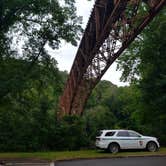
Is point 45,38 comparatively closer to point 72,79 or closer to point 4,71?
point 4,71

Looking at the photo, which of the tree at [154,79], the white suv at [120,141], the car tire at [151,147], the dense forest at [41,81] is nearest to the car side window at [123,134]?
the white suv at [120,141]

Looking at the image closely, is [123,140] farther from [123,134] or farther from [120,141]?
[123,134]

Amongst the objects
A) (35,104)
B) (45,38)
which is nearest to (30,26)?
(45,38)

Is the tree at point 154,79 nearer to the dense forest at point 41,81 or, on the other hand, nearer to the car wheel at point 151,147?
the dense forest at point 41,81

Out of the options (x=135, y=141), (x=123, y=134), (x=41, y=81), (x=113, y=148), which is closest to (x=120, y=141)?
(x=123, y=134)

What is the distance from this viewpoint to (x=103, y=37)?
28203 mm

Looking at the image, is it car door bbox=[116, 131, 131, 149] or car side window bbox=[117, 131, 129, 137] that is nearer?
car door bbox=[116, 131, 131, 149]

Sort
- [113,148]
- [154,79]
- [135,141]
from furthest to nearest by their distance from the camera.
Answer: [154,79] < [135,141] < [113,148]

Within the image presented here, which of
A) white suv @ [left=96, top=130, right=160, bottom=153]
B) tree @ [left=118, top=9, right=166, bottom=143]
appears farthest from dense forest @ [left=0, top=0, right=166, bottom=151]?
white suv @ [left=96, top=130, right=160, bottom=153]

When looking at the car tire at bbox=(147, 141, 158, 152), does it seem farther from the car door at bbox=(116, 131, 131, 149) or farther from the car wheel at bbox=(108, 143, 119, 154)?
the car wheel at bbox=(108, 143, 119, 154)

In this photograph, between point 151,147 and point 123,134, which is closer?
point 123,134

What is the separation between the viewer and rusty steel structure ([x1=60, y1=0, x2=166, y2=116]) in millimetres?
24594

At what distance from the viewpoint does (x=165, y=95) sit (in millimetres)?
32094

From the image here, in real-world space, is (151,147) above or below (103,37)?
below
